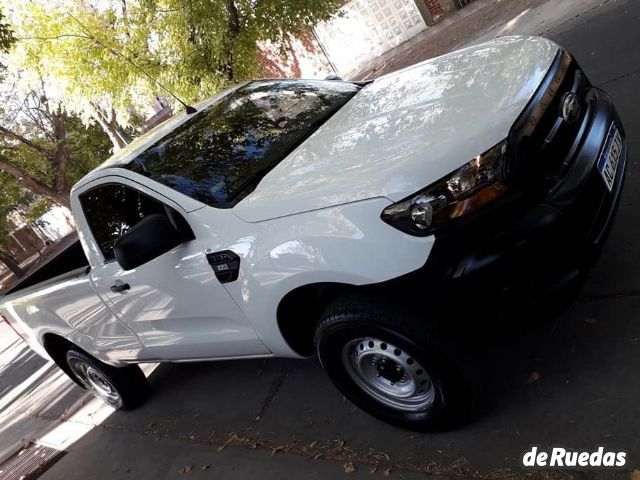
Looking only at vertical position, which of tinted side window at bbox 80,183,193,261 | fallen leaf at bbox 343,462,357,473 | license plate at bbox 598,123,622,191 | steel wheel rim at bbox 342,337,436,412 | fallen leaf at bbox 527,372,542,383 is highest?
tinted side window at bbox 80,183,193,261

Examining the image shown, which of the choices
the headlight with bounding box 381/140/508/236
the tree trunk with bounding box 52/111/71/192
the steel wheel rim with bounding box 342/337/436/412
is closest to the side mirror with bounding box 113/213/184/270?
the steel wheel rim with bounding box 342/337/436/412

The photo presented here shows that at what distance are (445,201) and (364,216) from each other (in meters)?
0.34

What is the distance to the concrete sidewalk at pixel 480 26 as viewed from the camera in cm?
976

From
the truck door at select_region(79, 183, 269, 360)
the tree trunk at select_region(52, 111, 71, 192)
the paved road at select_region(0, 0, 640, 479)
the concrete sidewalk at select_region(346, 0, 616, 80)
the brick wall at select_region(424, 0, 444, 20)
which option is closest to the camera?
the paved road at select_region(0, 0, 640, 479)

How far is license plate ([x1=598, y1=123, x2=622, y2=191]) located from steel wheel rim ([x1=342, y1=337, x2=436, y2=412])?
1.29 m

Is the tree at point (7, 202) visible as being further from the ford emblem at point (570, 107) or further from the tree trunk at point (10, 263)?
the ford emblem at point (570, 107)

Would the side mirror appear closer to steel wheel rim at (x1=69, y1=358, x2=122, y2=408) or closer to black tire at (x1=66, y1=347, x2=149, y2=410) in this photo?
black tire at (x1=66, y1=347, x2=149, y2=410)

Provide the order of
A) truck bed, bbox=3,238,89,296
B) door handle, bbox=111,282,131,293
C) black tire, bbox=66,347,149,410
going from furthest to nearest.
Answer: truck bed, bbox=3,238,89,296 → black tire, bbox=66,347,149,410 → door handle, bbox=111,282,131,293

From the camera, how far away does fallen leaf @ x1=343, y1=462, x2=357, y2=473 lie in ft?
9.39

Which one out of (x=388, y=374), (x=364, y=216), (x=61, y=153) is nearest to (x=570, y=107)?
(x=364, y=216)

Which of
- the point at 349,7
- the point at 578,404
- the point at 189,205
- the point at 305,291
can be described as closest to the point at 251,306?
the point at 305,291

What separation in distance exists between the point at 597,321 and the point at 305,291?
159 centimetres

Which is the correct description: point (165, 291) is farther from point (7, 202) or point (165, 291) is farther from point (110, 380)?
point (7, 202)

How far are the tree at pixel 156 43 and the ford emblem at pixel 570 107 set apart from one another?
6.01 metres
